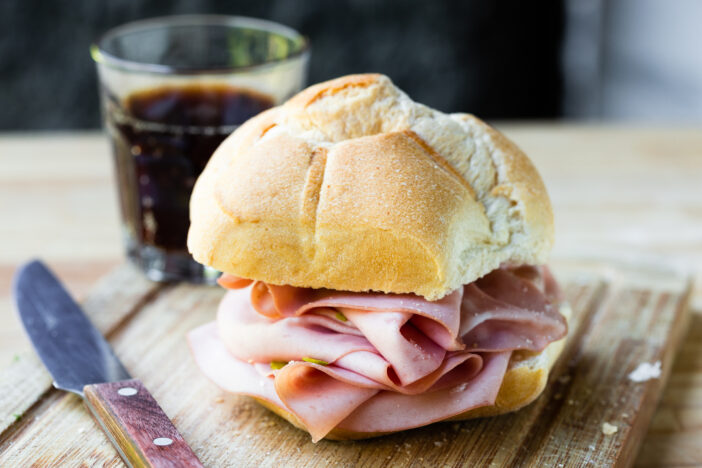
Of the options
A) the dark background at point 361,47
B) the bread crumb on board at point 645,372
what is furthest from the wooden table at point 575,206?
Result: the dark background at point 361,47

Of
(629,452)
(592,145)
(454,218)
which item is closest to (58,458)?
(454,218)

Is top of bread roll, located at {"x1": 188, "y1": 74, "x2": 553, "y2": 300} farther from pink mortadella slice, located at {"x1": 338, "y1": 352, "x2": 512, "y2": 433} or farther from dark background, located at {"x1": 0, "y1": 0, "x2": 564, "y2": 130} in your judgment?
dark background, located at {"x1": 0, "y1": 0, "x2": 564, "y2": 130}

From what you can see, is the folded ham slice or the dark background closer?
the folded ham slice

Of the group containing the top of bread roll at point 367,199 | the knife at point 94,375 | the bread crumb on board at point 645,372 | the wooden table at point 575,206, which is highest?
the top of bread roll at point 367,199

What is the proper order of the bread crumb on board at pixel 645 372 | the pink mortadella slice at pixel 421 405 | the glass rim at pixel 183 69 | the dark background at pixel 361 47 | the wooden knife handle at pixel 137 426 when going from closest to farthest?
1. the wooden knife handle at pixel 137 426
2. the pink mortadella slice at pixel 421 405
3. the bread crumb on board at pixel 645 372
4. the glass rim at pixel 183 69
5. the dark background at pixel 361 47

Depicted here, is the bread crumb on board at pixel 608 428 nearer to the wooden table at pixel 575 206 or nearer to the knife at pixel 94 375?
the wooden table at pixel 575 206

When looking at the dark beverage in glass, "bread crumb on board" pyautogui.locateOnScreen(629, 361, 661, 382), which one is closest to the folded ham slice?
"bread crumb on board" pyautogui.locateOnScreen(629, 361, 661, 382)
